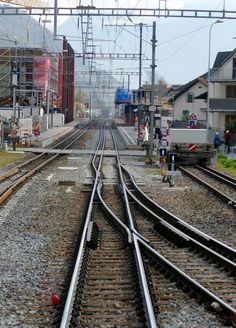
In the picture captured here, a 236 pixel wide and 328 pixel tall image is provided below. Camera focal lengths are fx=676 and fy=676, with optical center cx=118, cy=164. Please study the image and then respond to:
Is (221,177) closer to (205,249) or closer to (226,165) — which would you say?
(226,165)

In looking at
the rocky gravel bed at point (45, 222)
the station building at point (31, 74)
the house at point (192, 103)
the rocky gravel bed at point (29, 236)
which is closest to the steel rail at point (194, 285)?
the rocky gravel bed at point (45, 222)

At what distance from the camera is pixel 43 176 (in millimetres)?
27500

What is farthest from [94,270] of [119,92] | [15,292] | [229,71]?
[119,92]

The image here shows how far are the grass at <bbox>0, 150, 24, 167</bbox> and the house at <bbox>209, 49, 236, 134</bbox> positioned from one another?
24370 mm

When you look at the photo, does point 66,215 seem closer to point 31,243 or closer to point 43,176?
point 31,243

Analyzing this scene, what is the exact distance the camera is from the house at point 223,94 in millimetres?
60156

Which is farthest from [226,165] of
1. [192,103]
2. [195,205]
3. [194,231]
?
[192,103]

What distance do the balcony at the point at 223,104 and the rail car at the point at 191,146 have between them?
81.9 ft

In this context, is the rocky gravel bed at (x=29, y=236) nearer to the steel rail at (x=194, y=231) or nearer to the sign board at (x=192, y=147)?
the steel rail at (x=194, y=231)

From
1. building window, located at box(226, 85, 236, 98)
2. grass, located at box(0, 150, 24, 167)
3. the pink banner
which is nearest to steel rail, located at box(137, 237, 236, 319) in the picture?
grass, located at box(0, 150, 24, 167)

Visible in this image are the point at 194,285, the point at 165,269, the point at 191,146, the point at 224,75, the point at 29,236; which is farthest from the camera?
the point at 224,75

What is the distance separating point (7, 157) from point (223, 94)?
1233 inches

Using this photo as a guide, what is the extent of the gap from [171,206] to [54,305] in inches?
429

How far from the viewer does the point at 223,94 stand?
6406cm
